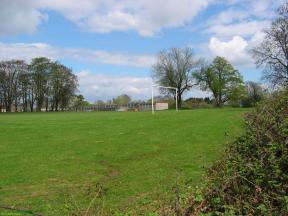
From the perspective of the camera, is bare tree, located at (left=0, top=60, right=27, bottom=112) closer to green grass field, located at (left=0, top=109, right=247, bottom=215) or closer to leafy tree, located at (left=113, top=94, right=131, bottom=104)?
leafy tree, located at (left=113, top=94, right=131, bottom=104)

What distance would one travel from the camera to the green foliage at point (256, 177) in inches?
288

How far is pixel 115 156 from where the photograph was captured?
19.0 meters

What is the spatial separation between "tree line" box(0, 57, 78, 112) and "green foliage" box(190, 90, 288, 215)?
114118mm

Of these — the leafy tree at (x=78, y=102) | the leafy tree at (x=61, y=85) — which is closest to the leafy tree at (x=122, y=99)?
the leafy tree at (x=78, y=102)

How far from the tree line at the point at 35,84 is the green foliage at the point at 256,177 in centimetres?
11412

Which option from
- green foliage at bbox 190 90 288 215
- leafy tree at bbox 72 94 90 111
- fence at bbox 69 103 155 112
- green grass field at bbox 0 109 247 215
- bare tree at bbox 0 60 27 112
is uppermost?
bare tree at bbox 0 60 27 112

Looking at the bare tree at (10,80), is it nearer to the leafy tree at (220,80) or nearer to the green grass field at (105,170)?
the leafy tree at (220,80)

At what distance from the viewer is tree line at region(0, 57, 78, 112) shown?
11831 cm

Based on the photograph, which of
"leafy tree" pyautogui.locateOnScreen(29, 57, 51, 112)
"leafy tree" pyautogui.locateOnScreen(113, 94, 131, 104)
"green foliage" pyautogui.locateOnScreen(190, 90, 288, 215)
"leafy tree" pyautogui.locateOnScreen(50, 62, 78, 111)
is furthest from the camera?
"leafy tree" pyautogui.locateOnScreen(113, 94, 131, 104)

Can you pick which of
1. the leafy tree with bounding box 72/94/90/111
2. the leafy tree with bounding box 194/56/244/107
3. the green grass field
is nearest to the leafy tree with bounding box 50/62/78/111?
the leafy tree with bounding box 72/94/90/111

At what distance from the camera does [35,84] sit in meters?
121

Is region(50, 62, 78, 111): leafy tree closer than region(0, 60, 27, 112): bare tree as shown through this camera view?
No

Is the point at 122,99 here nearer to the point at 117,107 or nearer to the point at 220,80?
the point at 117,107

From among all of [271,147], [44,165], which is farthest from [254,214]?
[44,165]
